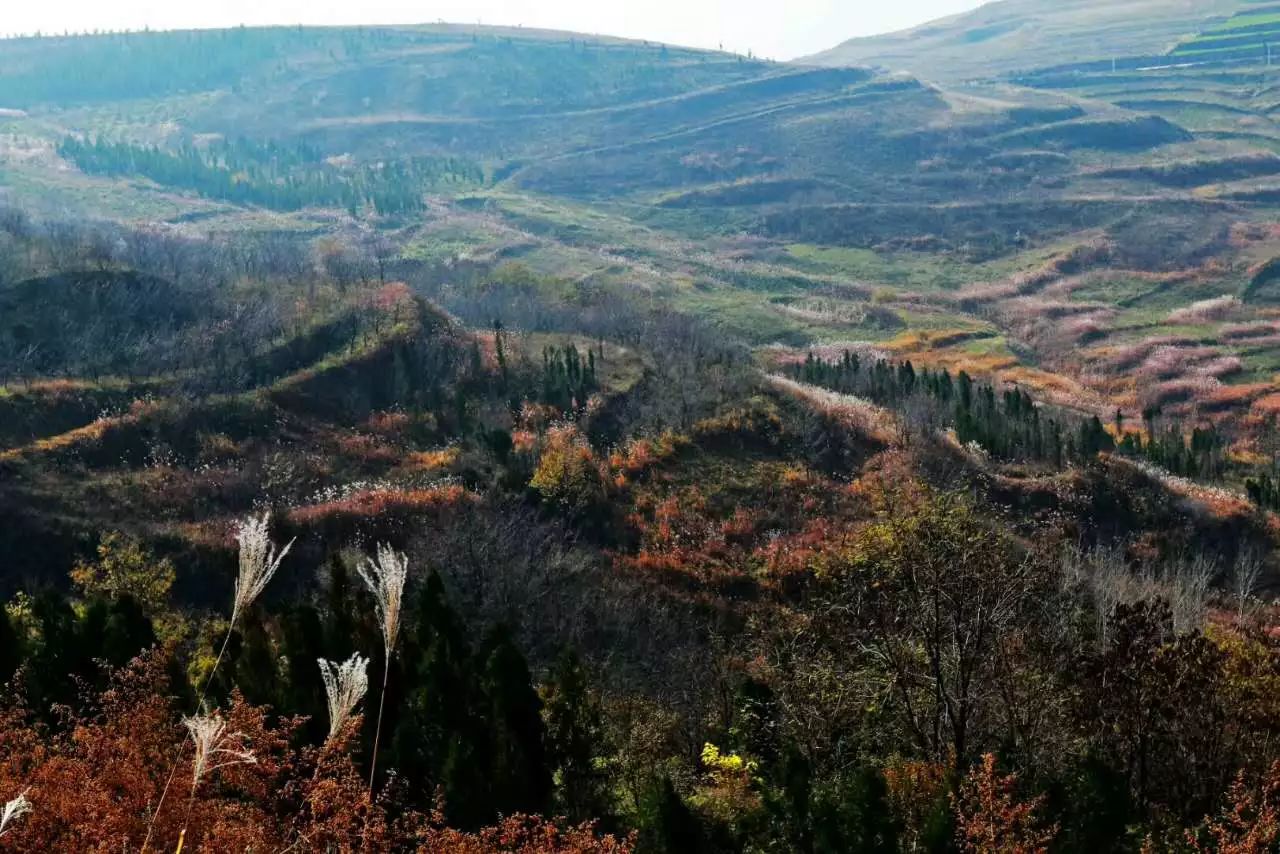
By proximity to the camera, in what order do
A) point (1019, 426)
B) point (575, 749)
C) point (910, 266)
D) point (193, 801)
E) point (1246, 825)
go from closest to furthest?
point (193, 801), point (1246, 825), point (575, 749), point (1019, 426), point (910, 266)

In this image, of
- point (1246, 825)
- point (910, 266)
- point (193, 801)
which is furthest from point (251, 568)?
point (910, 266)

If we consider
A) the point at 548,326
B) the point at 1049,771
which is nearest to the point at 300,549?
the point at 1049,771

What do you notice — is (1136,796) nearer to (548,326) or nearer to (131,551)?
(131,551)

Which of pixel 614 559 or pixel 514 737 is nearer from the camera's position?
pixel 514 737

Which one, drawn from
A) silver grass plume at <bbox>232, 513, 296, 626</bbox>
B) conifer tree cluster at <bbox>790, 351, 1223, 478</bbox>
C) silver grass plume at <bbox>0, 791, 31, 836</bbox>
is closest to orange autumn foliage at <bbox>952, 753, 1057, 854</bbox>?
silver grass plume at <bbox>232, 513, 296, 626</bbox>

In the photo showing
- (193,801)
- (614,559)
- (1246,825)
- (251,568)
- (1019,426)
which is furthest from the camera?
(1019,426)

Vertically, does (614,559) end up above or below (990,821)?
below

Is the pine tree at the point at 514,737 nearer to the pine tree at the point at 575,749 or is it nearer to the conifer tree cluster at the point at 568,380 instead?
the pine tree at the point at 575,749

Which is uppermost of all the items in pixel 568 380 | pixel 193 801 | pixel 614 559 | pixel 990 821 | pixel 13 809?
pixel 13 809

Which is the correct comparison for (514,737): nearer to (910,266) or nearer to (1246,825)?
(1246,825)
